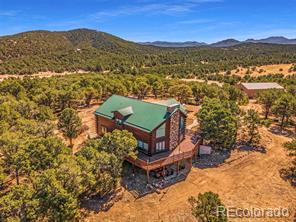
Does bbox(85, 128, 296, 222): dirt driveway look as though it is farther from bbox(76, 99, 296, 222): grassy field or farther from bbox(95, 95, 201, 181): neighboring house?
bbox(95, 95, 201, 181): neighboring house

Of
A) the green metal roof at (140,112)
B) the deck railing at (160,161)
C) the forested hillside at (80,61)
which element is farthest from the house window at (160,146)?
the forested hillside at (80,61)

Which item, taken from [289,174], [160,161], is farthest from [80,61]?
[289,174]

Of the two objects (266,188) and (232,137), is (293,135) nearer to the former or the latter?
(232,137)

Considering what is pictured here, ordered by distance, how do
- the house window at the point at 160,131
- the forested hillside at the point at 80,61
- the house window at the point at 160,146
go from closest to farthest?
1. the house window at the point at 160,131
2. the house window at the point at 160,146
3. the forested hillside at the point at 80,61

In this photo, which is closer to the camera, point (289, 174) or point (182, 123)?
point (289, 174)

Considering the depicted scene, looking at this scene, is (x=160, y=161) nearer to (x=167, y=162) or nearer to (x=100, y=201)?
(x=167, y=162)

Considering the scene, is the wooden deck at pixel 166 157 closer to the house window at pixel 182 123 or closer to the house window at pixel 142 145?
the house window at pixel 142 145
